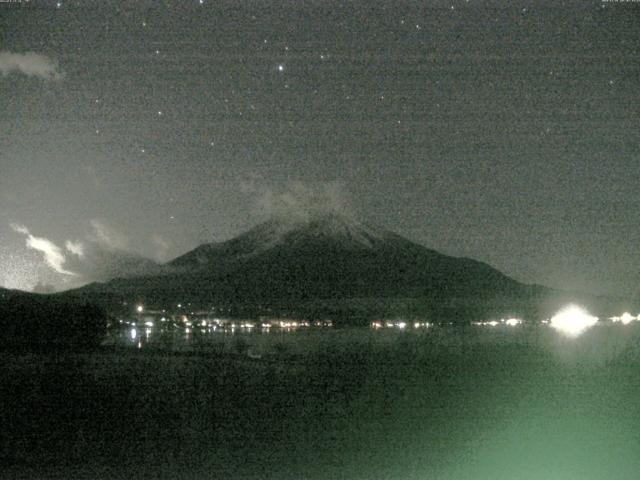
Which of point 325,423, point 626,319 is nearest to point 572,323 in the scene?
point 626,319

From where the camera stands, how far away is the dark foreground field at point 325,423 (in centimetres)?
A: 1145

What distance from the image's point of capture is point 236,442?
13391 millimetres

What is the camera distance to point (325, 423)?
49.5 ft

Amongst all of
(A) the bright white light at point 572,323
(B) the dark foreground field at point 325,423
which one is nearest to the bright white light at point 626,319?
(A) the bright white light at point 572,323

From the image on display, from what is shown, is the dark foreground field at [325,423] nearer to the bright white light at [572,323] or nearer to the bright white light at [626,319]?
the bright white light at [572,323]

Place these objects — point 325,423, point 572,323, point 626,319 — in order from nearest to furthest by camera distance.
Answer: point 325,423, point 572,323, point 626,319

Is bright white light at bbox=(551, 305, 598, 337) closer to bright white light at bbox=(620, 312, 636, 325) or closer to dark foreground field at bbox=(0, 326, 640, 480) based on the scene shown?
bright white light at bbox=(620, 312, 636, 325)

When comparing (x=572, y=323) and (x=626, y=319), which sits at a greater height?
(x=626, y=319)

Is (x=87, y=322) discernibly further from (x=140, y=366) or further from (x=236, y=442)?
(x=236, y=442)

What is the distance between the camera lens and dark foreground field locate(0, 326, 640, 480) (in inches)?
451

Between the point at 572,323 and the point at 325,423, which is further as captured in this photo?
the point at 572,323

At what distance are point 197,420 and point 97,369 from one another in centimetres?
1191

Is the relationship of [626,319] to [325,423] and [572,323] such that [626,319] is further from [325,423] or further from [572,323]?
[325,423]

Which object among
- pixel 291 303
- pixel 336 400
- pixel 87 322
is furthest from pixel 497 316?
pixel 336 400
